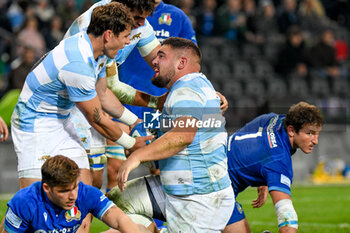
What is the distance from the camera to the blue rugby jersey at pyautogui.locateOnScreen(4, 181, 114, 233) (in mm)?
4996

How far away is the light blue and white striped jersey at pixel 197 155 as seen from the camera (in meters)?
4.94

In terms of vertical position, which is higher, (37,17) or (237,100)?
(37,17)

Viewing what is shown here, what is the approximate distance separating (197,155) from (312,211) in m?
6.20

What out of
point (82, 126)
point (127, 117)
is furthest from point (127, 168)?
point (82, 126)

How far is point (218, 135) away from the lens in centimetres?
512

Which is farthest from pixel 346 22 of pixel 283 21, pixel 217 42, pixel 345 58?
pixel 217 42

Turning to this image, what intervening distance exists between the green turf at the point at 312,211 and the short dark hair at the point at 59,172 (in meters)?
3.44

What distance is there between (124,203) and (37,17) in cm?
1057

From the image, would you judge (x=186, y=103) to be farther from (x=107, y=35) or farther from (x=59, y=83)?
(x=59, y=83)

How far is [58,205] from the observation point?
16.6ft

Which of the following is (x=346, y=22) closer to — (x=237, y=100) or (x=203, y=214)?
(x=237, y=100)

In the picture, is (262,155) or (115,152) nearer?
(262,155)

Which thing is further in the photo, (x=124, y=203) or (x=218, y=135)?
(x=124, y=203)

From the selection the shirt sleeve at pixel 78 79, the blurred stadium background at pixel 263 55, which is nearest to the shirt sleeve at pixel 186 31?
the shirt sleeve at pixel 78 79
